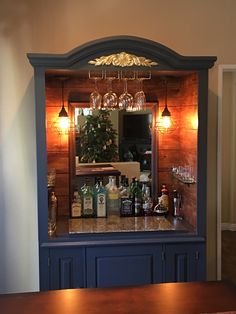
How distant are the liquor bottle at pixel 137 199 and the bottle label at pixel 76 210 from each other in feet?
1.53

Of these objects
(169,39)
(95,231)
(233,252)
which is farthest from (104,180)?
(233,252)

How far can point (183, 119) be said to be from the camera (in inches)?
137

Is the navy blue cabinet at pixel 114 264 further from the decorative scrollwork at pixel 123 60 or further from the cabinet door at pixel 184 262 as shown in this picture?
the decorative scrollwork at pixel 123 60

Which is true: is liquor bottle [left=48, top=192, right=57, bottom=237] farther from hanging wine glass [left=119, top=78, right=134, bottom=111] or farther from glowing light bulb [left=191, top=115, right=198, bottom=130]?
glowing light bulb [left=191, top=115, right=198, bottom=130]

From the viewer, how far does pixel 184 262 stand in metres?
3.11

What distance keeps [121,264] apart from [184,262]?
477 mm

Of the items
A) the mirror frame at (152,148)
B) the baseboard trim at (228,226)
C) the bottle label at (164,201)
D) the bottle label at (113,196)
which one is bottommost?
the baseboard trim at (228,226)

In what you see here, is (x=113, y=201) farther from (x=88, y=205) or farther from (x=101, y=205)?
(x=88, y=205)

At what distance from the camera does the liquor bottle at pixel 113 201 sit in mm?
3520

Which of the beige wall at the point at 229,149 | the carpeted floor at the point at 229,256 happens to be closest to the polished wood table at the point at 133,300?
the carpeted floor at the point at 229,256

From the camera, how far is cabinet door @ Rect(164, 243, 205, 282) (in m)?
3.09

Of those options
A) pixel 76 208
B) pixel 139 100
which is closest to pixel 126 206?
pixel 76 208

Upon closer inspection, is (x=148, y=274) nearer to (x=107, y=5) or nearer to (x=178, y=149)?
(x=178, y=149)

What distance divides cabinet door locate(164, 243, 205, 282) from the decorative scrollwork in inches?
52.7
